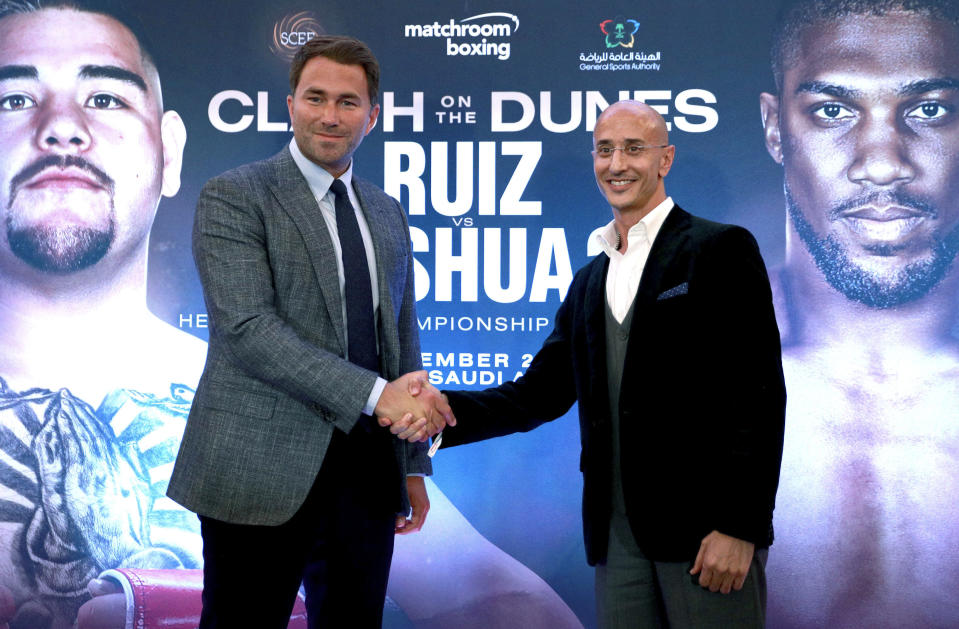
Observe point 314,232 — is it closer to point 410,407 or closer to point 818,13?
point 410,407

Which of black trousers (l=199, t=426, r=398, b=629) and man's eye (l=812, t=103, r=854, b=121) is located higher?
man's eye (l=812, t=103, r=854, b=121)

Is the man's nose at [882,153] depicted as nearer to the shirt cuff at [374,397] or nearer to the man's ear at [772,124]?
the man's ear at [772,124]

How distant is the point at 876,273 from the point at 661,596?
7.07 feet

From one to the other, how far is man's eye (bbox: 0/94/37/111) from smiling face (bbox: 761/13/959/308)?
321 cm

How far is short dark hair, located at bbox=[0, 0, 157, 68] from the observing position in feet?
12.9

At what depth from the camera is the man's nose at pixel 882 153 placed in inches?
148

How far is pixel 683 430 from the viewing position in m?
2.19

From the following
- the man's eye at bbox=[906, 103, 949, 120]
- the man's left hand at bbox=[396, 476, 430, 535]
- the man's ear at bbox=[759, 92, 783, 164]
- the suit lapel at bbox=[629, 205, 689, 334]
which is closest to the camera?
the suit lapel at bbox=[629, 205, 689, 334]

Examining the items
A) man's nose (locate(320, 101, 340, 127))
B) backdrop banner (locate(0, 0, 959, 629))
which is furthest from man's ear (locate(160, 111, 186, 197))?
man's nose (locate(320, 101, 340, 127))

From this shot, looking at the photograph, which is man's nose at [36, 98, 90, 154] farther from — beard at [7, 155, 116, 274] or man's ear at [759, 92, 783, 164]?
man's ear at [759, 92, 783, 164]

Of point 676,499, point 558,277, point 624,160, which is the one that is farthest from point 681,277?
point 558,277

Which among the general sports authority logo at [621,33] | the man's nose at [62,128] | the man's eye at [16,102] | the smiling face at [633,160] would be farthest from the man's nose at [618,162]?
the man's eye at [16,102]

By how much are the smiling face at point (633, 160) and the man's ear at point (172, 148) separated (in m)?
2.22

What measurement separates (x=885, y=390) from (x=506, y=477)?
1606 mm
